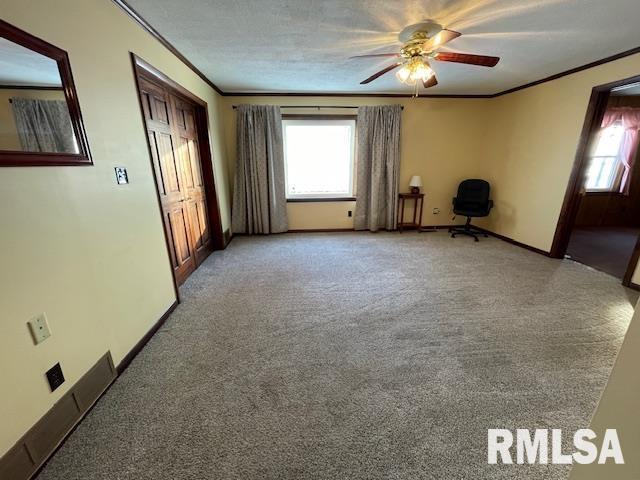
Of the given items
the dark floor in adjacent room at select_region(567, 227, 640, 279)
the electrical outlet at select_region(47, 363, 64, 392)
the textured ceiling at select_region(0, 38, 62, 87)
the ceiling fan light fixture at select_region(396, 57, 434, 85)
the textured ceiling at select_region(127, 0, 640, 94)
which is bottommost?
the dark floor in adjacent room at select_region(567, 227, 640, 279)

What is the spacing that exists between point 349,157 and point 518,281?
3051 mm

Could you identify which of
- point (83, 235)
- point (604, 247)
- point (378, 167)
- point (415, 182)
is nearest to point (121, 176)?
point (83, 235)

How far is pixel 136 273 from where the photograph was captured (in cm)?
184

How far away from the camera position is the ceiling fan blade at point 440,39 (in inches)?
74.5

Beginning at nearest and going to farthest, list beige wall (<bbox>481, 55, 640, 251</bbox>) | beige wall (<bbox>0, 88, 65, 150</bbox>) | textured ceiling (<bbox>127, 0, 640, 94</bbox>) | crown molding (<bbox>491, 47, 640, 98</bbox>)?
beige wall (<bbox>0, 88, 65, 150</bbox>), textured ceiling (<bbox>127, 0, 640, 94</bbox>), crown molding (<bbox>491, 47, 640, 98</bbox>), beige wall (<bbox>481, 55, 640, 251</bbox>)

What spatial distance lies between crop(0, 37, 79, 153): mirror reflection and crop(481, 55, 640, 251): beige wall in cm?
465

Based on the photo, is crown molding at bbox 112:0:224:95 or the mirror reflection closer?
the mirror reflection

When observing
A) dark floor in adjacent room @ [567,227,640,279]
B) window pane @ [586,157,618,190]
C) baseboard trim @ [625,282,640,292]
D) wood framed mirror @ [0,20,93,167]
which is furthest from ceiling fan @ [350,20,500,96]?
window pane @ [586,157,618,190]

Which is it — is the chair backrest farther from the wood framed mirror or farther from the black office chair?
the wood framed mirror

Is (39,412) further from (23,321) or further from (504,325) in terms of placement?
(504,325)

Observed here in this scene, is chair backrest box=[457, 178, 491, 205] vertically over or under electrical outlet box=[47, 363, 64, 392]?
over

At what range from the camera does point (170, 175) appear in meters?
2.65

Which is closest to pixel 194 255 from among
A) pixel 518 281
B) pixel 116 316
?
pixel 116 316

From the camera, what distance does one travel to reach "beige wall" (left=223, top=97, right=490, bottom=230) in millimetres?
4246
